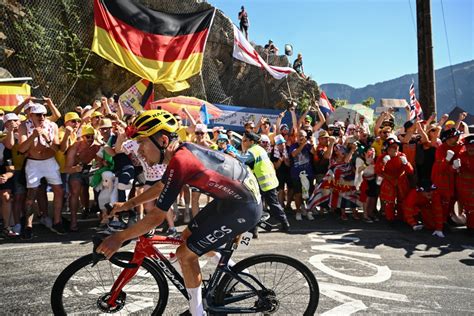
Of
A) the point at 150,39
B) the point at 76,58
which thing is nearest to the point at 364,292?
the point at 150,39

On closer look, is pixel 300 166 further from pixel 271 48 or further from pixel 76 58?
pixel 271 48

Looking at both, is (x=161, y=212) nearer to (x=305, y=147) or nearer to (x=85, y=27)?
(x=305, y=147)

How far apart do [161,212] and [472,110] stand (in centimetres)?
17845

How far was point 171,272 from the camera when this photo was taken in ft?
9.95

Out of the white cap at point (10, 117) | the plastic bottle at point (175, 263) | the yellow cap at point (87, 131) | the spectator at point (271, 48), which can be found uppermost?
the spectator at point (271, 48)

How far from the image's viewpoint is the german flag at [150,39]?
37.7ft

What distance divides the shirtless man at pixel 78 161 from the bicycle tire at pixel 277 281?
4.49 metres

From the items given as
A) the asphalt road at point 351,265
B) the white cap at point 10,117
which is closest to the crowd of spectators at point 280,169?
the white cap at point 10,117

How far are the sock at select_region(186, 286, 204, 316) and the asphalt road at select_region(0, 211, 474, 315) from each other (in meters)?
0.79

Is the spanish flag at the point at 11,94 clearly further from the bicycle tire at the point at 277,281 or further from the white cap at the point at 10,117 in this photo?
the bicycle tire at the point at 277,281

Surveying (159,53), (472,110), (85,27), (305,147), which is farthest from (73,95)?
(472,110)

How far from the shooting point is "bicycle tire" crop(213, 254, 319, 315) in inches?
118

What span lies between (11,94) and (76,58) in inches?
405

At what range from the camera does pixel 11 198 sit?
6113mm
